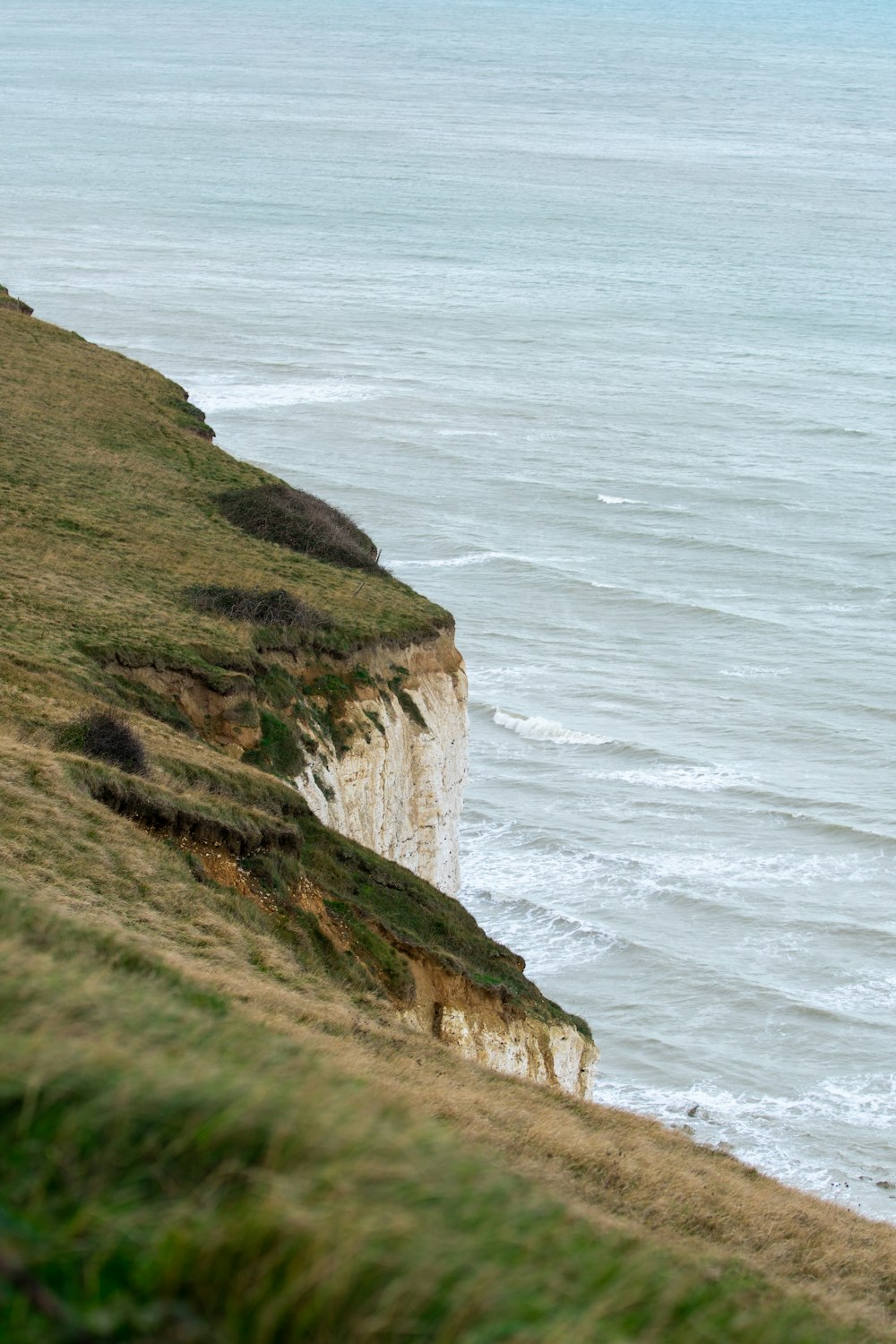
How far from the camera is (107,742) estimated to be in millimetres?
20062

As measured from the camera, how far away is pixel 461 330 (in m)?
101

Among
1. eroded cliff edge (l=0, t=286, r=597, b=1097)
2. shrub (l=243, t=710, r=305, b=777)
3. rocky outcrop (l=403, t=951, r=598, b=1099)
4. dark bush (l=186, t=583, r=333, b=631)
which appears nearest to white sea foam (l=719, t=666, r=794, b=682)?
eroded cliff edge (l=0, t=286, r=597, b=1097)

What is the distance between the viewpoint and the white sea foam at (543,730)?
4922cm

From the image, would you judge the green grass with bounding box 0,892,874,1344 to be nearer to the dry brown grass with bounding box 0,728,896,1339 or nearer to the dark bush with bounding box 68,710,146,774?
the dry brown grass with bounding box 0,728,896,1339

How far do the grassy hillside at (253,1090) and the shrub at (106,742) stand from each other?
0.11 meters

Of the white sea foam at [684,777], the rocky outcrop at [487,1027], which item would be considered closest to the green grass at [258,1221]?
the rocky outcrop at [487,1027]

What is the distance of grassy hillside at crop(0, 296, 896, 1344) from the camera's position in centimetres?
503

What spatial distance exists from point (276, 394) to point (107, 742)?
223 feet

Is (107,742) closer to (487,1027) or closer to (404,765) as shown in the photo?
(487,1027)

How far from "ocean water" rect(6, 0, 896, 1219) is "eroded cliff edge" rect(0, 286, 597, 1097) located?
7.76m

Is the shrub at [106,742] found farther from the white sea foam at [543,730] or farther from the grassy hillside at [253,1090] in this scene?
the white sea foam at [543,730]

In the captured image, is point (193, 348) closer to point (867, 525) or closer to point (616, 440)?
point (616, 440)

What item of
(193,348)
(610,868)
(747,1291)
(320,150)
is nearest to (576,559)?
(610,868)

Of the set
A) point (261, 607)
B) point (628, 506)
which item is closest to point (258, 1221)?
point (261, 607)
